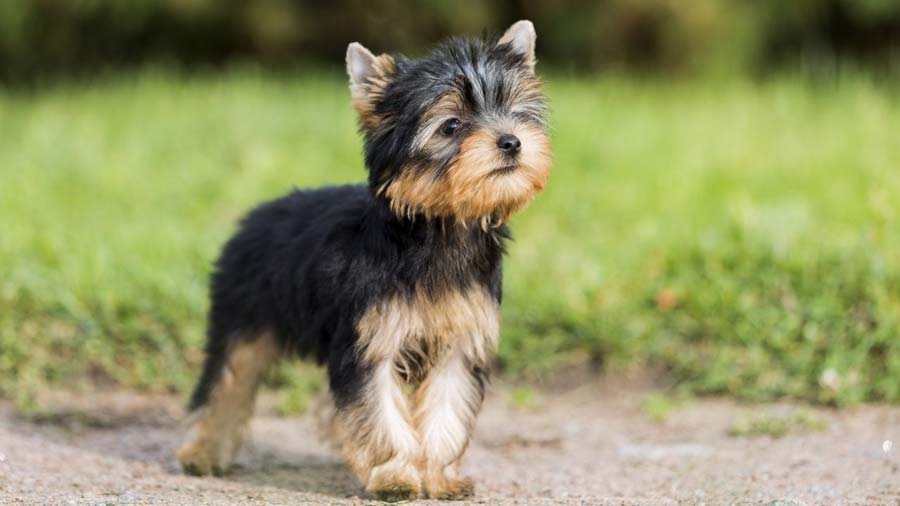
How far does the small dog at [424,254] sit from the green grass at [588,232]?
2.77 metres

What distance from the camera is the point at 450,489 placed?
5.49 meters

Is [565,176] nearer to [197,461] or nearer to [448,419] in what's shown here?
[197,461]

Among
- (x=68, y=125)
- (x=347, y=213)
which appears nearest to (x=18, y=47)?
(x=68, y=125)

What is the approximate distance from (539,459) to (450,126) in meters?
2.44

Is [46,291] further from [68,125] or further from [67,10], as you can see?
[67,10]

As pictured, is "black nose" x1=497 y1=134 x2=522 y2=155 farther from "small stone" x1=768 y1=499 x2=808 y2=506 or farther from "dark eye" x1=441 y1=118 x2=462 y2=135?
"small stone" x1=768 y1=499 x2=808 y2=506

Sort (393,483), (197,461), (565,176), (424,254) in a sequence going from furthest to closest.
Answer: (565,176), (197,461), (424,254), (393,483)

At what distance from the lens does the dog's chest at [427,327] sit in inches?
211

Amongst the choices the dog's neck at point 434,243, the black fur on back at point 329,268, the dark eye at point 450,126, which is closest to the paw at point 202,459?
the black fur on back at point 329,268

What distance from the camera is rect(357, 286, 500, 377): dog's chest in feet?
17.6

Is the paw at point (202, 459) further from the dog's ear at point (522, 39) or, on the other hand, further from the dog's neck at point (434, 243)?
the dog's ear at point (522, 39)

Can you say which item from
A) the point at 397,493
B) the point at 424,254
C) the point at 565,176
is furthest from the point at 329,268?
the point at 565,176

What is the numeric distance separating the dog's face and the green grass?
10.4 feet

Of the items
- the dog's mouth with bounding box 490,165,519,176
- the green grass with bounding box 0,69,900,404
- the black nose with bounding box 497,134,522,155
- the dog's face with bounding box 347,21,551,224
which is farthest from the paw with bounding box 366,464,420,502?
the green grass with bounding box 0,69,900,404
